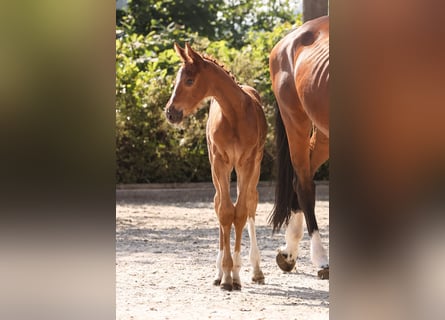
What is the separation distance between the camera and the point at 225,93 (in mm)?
5941

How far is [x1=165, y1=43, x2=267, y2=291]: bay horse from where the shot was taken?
582 centimetres

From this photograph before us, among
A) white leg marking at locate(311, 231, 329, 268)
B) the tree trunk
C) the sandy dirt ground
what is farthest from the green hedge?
white leg marking at locate(311, 231, 329, 268)

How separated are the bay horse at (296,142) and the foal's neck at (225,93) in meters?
0.53

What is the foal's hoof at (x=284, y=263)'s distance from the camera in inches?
260

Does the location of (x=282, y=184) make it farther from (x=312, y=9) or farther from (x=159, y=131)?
(x=159, y=131)

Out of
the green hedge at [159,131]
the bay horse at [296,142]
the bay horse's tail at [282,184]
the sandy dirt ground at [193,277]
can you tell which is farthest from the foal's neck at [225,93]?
the green hedge at [159,131]

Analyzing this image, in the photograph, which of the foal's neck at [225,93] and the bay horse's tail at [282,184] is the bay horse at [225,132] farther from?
the bay horse's tail at [282,184]

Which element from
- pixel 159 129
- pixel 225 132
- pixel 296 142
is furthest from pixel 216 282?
pixel 159 129

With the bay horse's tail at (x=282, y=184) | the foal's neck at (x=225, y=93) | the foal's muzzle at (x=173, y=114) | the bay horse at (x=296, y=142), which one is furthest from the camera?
the bay horse's tail at (x=282, y=184)

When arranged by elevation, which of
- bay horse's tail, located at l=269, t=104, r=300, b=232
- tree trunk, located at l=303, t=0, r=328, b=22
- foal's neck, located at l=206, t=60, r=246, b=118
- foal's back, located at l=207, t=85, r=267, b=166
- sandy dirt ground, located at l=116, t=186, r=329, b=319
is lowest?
sandy dirt ground, located at l=116, t=186, r=329, b=319

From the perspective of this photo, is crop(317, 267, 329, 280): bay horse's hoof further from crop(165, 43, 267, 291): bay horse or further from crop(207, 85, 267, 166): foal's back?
crop(207, 85, 267, 166): foal's back

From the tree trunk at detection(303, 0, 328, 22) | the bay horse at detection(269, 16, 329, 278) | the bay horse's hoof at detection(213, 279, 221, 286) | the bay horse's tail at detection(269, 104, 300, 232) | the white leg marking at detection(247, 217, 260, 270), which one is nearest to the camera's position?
the bay horse's hoof at detection(213, 279, 221, 286)

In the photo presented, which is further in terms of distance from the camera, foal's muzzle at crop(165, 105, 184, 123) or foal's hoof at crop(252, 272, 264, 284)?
foal's hoof at crop(252, 272, 264, 284)
